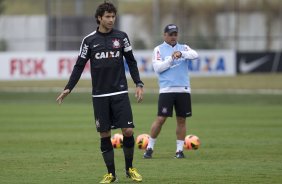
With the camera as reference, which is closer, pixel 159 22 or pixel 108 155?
pixel 108 155

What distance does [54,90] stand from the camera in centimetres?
4203

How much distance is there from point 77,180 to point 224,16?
3864cm

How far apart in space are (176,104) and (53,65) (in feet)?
87.6

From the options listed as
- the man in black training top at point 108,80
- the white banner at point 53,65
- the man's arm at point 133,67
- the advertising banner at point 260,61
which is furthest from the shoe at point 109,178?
the advertising banner at point 260,61

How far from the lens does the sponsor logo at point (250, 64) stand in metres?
44.5

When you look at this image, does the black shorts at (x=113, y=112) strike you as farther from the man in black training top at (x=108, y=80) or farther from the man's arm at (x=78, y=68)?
the man's arm at (x=78, y=68)

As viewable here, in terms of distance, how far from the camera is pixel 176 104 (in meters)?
15.7

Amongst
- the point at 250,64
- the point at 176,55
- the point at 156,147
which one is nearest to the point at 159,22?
the point at 250,64

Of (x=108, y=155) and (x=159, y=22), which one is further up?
(x=159, y=22)

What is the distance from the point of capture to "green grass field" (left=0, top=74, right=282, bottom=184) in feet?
42.2

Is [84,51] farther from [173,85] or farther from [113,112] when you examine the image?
[173,85]

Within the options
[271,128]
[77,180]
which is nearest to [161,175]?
[77,180]

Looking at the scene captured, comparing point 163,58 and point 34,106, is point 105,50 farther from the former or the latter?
point 34,106

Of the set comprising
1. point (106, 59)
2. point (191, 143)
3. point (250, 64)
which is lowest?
point (250, 64)
